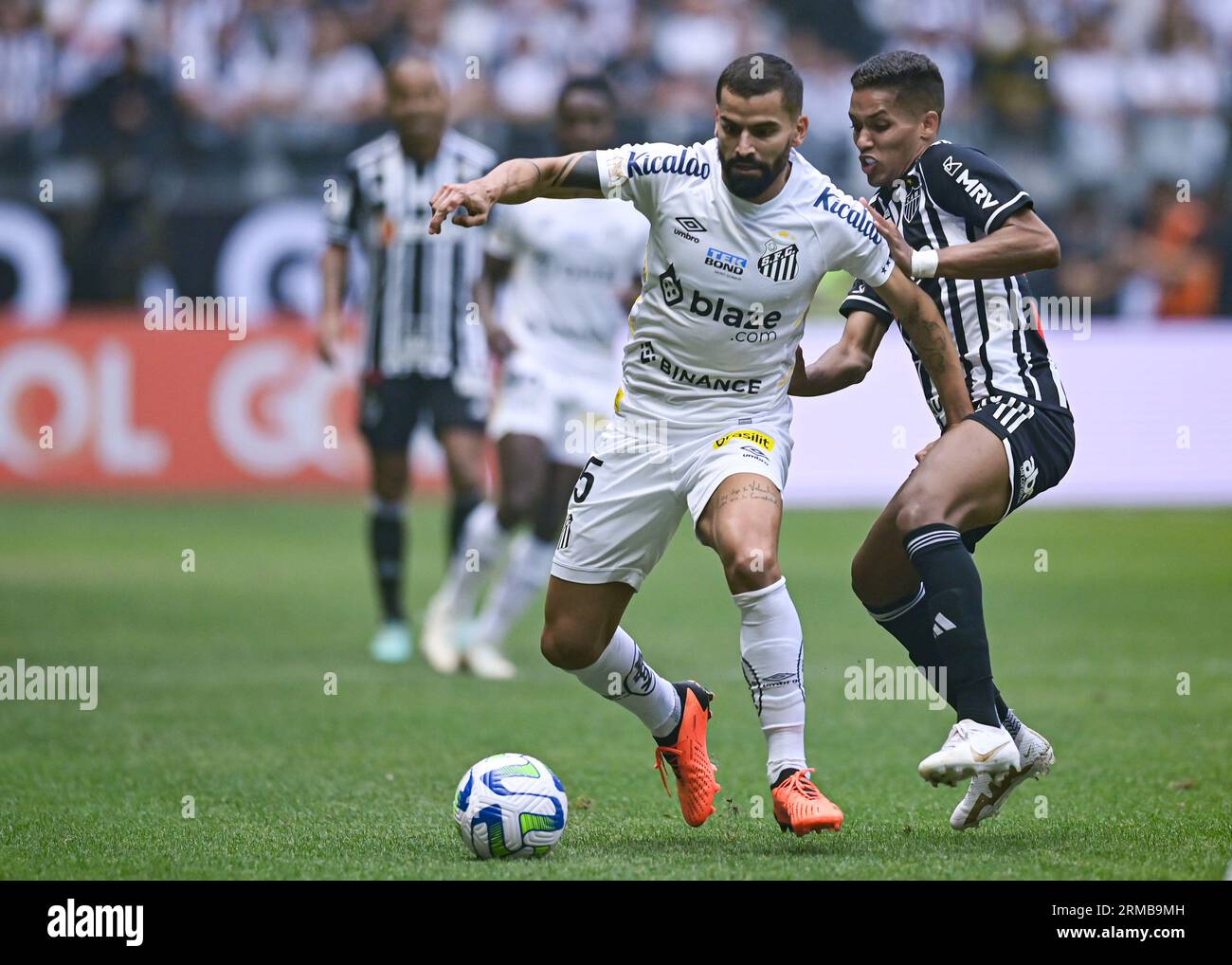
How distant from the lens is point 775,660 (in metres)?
5.59

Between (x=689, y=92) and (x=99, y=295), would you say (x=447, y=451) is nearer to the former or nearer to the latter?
(x=99, y=295)

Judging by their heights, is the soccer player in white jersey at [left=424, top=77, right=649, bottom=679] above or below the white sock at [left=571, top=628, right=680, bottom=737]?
above

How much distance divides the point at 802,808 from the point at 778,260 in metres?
1.72

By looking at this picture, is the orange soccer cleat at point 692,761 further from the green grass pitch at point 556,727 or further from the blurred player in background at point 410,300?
the blurred player in background at point 410,300

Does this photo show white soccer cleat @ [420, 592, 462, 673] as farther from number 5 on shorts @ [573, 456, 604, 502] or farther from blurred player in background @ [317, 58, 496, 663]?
number 5 on shorts @ [573, 456, 604, 502]

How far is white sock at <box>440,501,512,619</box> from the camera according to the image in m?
9.70

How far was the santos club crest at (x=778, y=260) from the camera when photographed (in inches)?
226

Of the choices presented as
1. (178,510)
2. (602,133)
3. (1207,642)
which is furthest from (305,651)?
(178,510)

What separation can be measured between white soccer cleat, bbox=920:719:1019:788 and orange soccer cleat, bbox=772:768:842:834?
30cm

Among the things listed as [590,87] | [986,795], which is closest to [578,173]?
[986,795]

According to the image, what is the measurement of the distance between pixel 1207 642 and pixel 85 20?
13577 millimetres

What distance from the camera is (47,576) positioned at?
12.8m

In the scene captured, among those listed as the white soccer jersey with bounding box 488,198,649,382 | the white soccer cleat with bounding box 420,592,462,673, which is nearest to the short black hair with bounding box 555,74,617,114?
the white soccer jersey with bounding box 488,198,649,382

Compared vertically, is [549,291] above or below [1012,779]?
above
